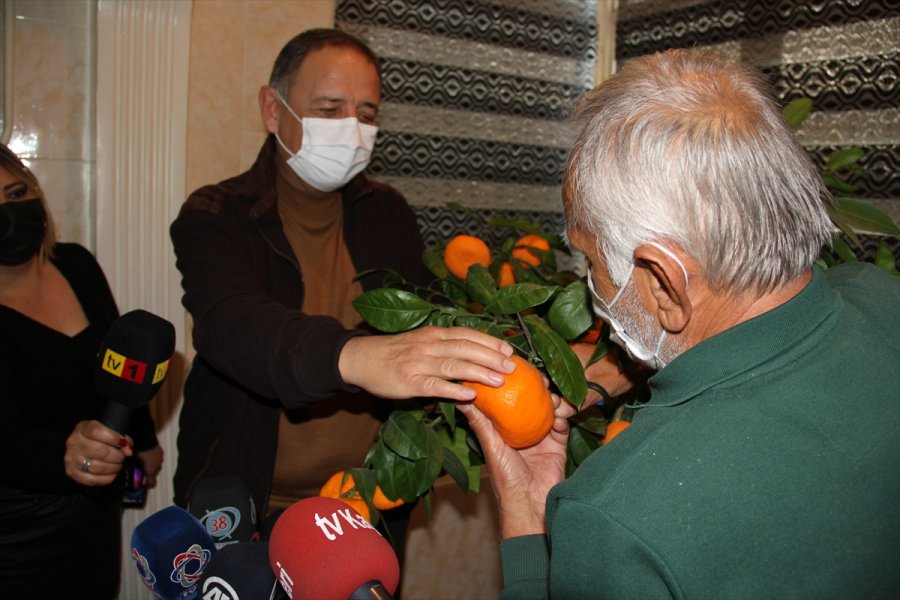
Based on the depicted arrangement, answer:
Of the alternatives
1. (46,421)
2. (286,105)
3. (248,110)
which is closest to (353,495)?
(46,421)

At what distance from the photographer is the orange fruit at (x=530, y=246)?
1516mm

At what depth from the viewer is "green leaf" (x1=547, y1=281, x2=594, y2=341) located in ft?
3.50

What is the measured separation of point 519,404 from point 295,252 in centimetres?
83

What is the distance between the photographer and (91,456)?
1.42 metres

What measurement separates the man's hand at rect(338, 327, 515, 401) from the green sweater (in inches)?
10.3

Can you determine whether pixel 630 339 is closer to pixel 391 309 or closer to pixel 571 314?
pixel 571 314

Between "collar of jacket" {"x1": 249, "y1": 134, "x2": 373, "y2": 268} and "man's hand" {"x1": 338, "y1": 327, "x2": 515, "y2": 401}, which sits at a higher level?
"collar of jacket" {"x1": 249, "y1": 134, "x2": 373, "y2": 268}

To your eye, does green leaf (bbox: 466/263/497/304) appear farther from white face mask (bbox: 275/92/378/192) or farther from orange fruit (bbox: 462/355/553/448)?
white face mask (bbox: 275/92/378/192)

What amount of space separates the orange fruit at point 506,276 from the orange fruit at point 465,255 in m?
0.03

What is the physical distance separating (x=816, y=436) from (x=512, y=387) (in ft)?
1.27

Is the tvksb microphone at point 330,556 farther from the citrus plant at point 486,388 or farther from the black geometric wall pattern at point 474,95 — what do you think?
the black geometric wall pattern at point 474,95

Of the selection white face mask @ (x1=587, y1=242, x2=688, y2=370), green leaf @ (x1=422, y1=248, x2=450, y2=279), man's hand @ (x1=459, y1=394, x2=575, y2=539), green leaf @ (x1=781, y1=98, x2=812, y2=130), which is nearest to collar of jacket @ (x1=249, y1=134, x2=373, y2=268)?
green leaf @ (x1=422, y1=248, x2=450, y2=279)

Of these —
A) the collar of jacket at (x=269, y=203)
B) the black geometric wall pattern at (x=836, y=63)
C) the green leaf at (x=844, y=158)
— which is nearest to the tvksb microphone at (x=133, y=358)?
the collar of jacket at (x=269, y=203)

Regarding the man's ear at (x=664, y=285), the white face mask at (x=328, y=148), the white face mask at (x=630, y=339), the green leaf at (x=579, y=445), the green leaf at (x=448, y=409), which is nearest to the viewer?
the man's ear at (x=664, y=285)
